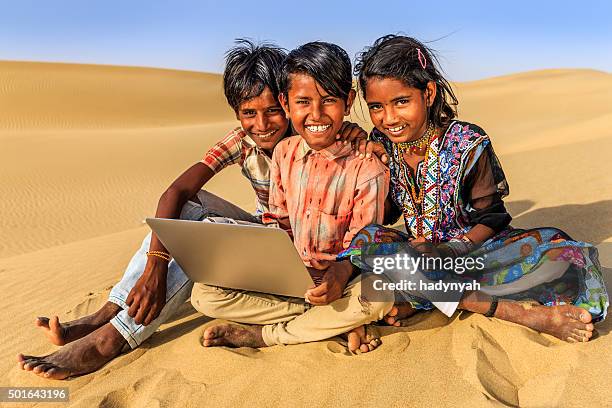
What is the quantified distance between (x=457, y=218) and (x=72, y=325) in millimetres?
2346

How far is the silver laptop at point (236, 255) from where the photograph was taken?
2418 mm

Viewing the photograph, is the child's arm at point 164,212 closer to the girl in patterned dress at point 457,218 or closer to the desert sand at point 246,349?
the desert sand at point 246,349

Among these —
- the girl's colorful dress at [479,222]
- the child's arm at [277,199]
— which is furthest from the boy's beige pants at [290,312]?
the child's arm at [277,199]

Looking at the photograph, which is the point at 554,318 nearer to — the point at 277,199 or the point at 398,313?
the point at 398,313

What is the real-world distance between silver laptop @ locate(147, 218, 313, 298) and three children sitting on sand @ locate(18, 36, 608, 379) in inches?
6.9

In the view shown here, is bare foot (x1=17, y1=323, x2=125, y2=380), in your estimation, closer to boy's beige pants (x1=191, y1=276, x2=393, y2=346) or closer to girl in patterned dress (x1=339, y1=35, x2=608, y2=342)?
boy's beige pants (x1=191, y1=276, x2=393, y2=346)

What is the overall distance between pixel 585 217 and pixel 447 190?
2.60 metres

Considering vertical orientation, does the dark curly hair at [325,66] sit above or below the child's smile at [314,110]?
above

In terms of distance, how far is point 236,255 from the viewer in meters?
2.64

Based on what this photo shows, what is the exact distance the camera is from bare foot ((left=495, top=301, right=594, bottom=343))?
258 cm

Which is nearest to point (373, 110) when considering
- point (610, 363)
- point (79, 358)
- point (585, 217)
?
point (610, 363)

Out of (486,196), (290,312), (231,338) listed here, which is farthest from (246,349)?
(486,196)

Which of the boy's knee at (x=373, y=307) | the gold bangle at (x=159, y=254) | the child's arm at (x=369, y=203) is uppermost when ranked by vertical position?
the child's arm at (x=369, y=203)

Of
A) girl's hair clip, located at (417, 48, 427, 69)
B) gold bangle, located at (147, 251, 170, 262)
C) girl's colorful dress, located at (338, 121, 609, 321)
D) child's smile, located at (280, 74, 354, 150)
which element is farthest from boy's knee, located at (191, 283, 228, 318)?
girl's hair clip, located at (417, 48, 427, 69)
